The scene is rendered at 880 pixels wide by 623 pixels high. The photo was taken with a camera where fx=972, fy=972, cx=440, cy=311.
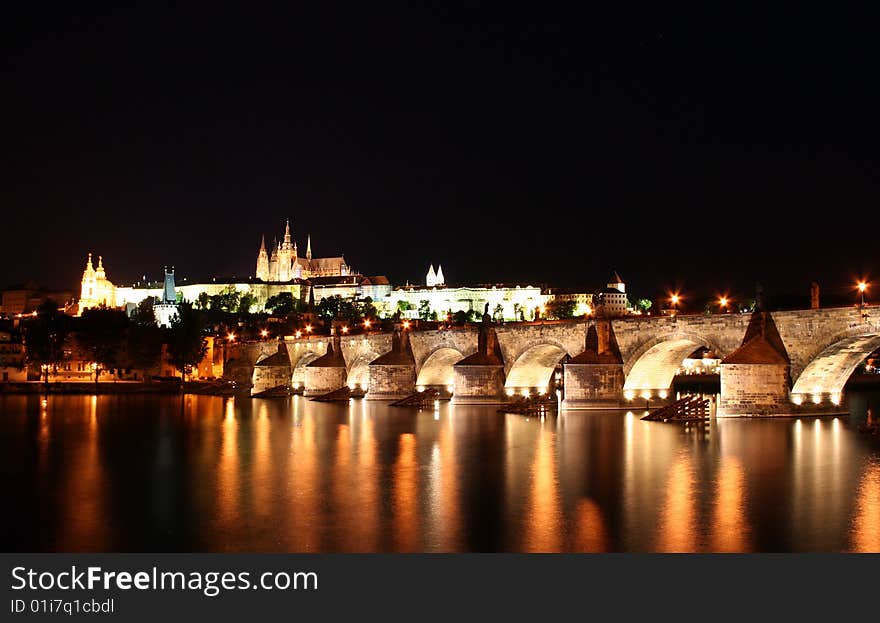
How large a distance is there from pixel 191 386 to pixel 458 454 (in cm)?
4609

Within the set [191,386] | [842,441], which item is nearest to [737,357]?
[842,441]

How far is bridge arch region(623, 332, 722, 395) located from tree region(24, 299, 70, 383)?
45.0 metres

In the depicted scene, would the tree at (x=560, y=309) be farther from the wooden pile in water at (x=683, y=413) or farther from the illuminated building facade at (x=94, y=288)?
the wooden pile in water at (x=683, y=413)

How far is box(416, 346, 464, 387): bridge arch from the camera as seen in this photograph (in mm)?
48125

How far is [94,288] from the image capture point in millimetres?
143750

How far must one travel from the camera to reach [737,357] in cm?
3020

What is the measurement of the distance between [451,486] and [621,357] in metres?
18.1

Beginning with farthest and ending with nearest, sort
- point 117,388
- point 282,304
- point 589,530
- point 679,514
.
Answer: point 282,304, point 117,388, point 679,514, point 589,530

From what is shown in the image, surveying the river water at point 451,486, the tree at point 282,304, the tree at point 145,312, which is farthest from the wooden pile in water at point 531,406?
the tree at point 282,304

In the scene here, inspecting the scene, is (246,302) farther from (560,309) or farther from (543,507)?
(543,507)

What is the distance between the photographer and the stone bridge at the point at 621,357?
29.8 m

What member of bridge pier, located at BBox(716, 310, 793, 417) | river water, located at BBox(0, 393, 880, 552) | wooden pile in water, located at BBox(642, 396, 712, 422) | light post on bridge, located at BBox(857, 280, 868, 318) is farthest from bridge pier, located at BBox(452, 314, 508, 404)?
light post on bridge, located at BBox(857, 280, 868, 318)

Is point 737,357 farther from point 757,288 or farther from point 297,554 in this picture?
point 297,554

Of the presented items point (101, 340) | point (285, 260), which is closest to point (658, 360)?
point (101, 340)
